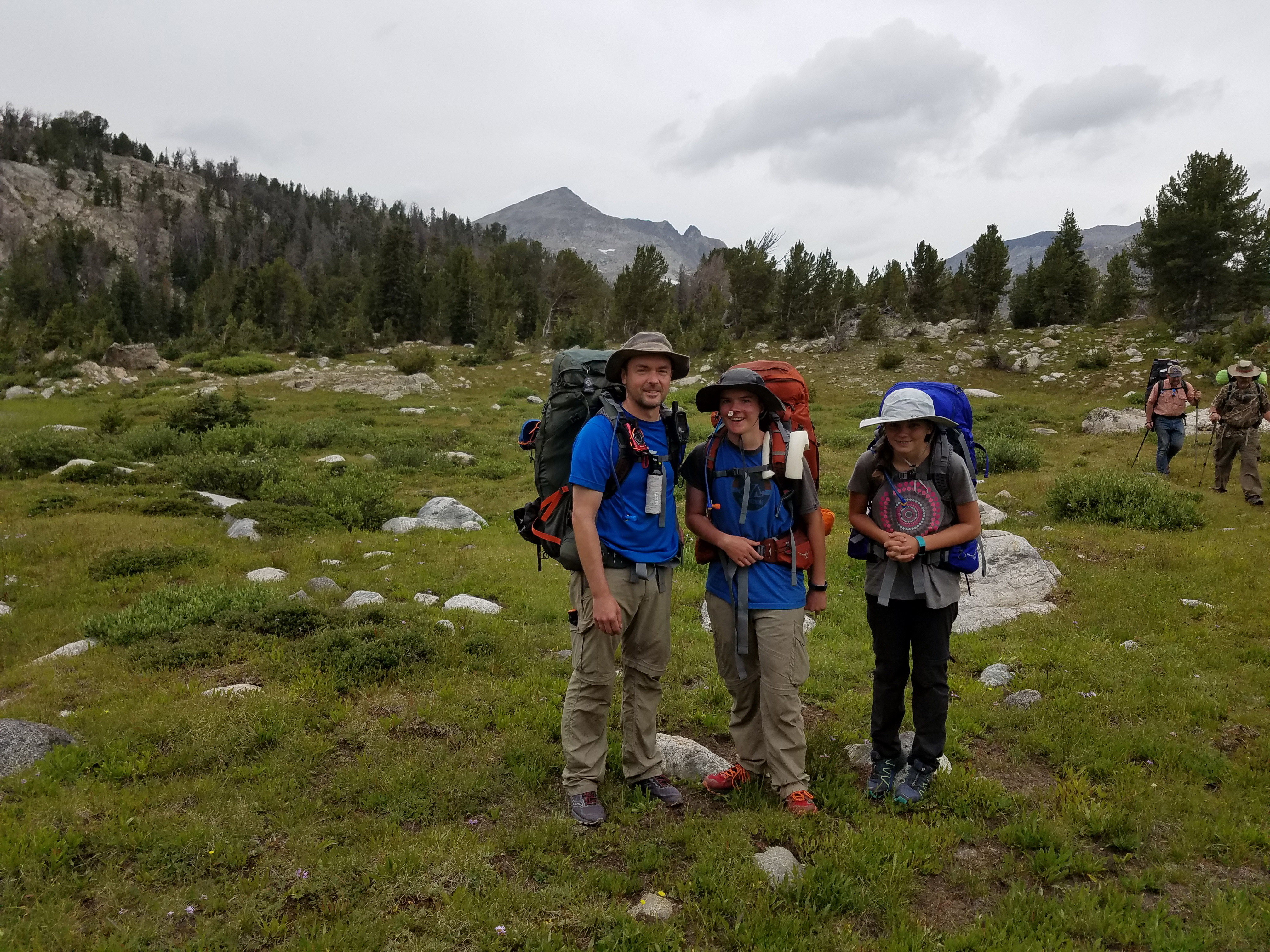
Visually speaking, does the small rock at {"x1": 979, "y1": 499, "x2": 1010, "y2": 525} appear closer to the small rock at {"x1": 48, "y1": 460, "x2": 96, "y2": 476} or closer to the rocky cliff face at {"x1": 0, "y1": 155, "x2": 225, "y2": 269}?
the small rock at {"x1": 48, "y1": 460, "x2": 96, "y2": 476}

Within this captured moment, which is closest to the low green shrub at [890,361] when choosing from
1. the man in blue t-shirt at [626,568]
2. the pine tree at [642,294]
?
the pine tree at [642,294]

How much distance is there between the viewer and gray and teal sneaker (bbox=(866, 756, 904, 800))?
14.1ft

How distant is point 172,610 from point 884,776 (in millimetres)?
6611

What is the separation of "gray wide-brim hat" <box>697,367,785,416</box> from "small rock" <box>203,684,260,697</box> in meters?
4.17

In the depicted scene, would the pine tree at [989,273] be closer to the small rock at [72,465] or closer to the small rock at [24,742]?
the small rock at [72,465]

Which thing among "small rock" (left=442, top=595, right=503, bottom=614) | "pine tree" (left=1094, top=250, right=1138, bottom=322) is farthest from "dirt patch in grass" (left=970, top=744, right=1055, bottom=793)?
"pine tree" (left=1094, top=250, right=1138, bottom=322)

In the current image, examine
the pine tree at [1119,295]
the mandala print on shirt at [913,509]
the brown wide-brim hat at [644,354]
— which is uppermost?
the pine tree at [1119,295]

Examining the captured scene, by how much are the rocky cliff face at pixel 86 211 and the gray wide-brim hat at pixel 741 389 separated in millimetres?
124116

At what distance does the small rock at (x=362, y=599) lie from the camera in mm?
7207

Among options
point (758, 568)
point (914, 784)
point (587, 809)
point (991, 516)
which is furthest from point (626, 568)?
point (991, 516)

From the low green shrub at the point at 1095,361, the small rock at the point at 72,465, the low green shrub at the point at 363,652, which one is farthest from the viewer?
the low green shrub at the point at 1095,361

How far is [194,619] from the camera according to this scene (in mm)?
6734

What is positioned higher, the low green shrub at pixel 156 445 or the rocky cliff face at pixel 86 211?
the rocky cliff face at pixel 86 211

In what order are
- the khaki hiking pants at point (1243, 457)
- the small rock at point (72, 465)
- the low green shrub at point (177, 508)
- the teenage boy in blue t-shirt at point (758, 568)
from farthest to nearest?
1. the small rock at point (72, 465)
2. the khaki hiking pants at point (1243, 457)
3. the low green shrub at point (177, 508)
4. the teenage boy in blue t-shirt at point (758, 568)
